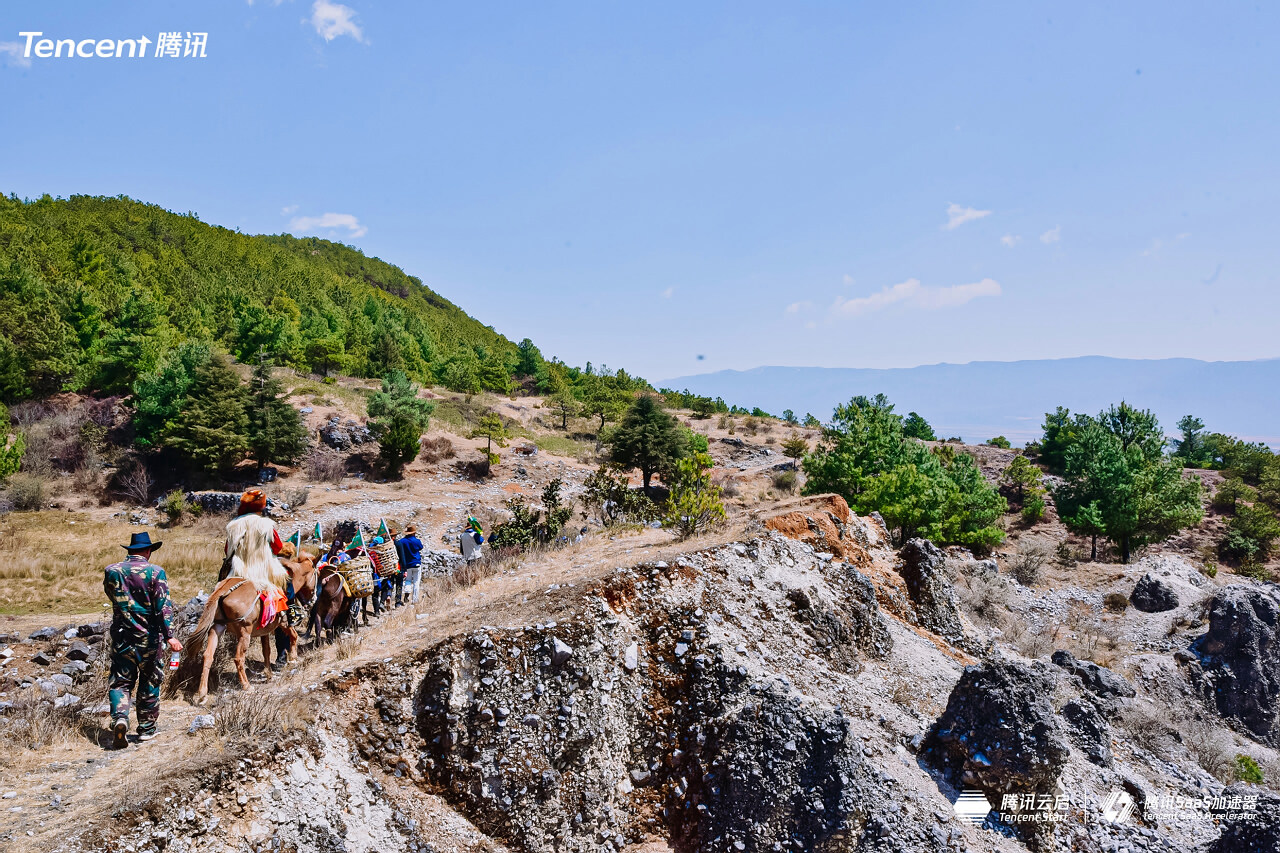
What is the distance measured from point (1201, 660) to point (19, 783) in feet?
73.8

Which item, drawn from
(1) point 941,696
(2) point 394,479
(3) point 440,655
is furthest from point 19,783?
(2) point 394,479

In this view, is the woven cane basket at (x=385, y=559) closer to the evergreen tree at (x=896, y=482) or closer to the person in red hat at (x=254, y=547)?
the person in red hat at (x=254, y=547)

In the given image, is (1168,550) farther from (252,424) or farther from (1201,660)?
(252,424)

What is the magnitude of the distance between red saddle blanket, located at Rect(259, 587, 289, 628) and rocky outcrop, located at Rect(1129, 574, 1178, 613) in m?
24.5

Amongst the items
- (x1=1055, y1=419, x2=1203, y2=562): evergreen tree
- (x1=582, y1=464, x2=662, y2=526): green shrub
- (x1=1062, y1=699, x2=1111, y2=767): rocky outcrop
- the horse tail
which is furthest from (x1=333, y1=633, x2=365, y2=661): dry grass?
(x1=1055, y1=419, x2=1203, y2=562): evergreen tree

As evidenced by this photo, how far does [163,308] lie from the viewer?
42719mm

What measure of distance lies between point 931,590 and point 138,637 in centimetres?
1245

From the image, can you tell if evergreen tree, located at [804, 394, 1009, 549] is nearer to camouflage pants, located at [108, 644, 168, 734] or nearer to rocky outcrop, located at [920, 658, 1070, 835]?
rocky outcrop, located at [920, 658, 1070, 835]

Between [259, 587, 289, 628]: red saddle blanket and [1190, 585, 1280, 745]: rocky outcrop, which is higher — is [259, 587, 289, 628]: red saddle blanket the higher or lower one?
the higher one

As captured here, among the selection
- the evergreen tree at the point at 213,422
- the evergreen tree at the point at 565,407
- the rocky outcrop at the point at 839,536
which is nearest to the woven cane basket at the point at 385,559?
the rocky outcrop at the point at 839,536

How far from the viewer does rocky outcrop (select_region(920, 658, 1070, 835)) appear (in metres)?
6.61

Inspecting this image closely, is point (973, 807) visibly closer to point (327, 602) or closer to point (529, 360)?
point (327, 602)

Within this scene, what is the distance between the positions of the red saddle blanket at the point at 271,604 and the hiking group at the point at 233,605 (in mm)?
12

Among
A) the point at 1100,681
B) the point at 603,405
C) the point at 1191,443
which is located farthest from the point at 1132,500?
the point at 1191,443
